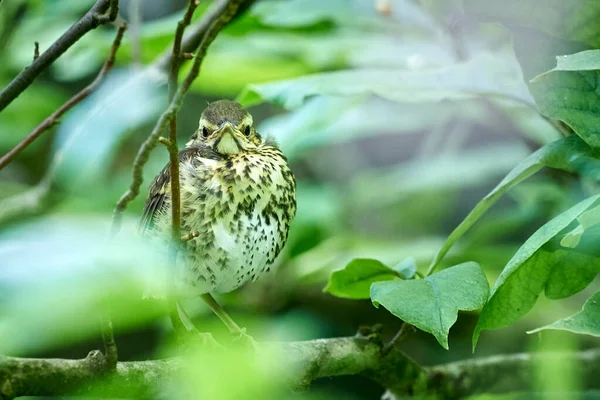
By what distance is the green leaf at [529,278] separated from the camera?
4.01 feet

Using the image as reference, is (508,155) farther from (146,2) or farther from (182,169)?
(146,2)

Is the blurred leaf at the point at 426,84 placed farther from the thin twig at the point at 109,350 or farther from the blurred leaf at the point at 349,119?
the thin twig at the point at 109,350

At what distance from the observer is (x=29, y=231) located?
2.54 ft

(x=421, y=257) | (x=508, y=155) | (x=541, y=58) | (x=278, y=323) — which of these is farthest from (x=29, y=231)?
(x=508, y=155)

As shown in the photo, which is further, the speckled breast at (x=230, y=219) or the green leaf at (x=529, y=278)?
the speckled breast at (x=230, y=219)

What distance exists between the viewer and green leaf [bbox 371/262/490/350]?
3.87 ft

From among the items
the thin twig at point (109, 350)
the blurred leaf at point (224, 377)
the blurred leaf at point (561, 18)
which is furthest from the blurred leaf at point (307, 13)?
the blurred leaf at point (224, 377)

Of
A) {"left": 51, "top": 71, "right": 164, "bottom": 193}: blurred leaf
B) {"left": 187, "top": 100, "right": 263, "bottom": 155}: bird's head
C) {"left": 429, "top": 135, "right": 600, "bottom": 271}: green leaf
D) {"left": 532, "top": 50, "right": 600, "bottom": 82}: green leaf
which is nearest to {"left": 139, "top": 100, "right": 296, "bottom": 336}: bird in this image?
{"left": 187, "top": 100, "right": 263, "bottom": 155}: bird's head

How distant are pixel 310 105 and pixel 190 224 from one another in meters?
0.62

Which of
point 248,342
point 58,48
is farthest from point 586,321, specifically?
point 58,48

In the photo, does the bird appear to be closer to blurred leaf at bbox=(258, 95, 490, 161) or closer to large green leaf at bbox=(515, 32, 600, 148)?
blurred leaf at bbox=(258, 95, 490, 161)

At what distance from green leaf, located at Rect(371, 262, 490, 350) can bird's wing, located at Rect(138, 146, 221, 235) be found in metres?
0.78

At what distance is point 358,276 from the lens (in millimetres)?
1558

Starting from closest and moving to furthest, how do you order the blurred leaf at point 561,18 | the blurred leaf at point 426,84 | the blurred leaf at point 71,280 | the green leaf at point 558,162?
the blurred leaf at point 71,280, the green leaf at point 558,162, the blurred leaf at point 561,18, the blurred leaf at point 426,84
